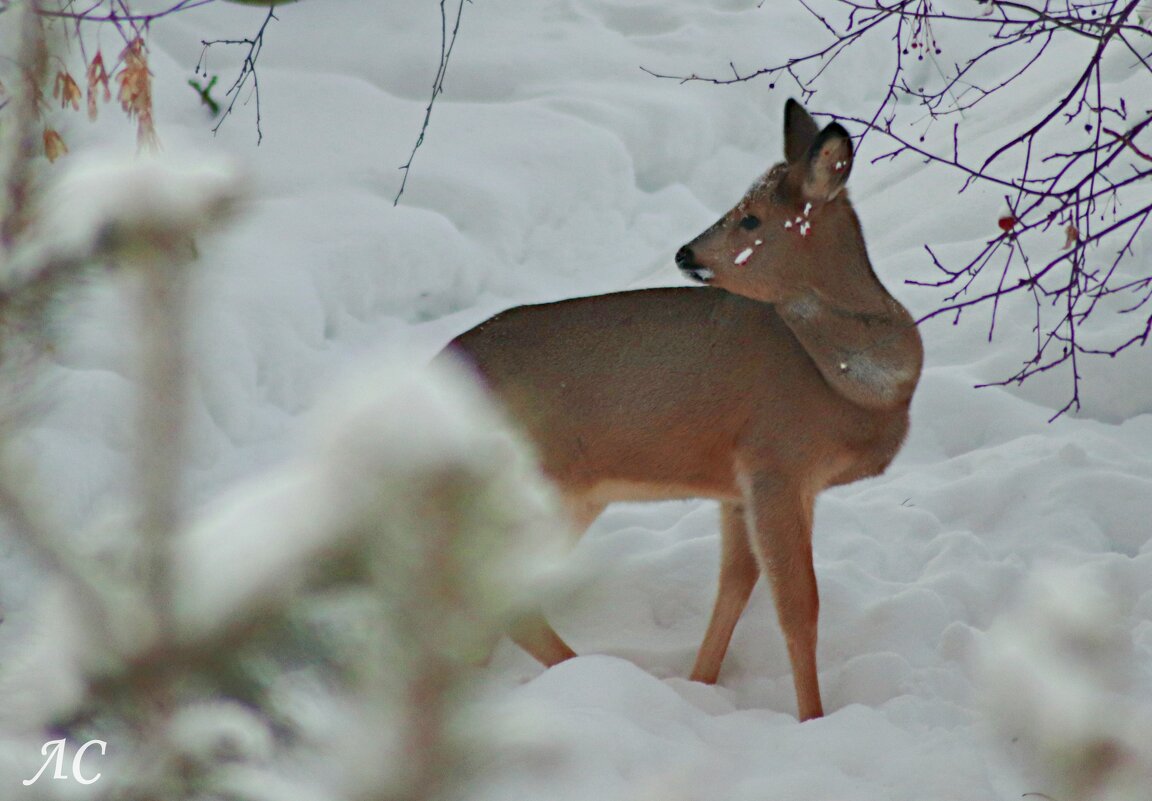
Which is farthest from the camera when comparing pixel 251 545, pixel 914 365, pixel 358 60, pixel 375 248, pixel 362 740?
pixel 358 60

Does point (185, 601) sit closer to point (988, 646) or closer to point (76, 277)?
point (76, 277)

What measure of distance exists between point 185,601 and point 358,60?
10.6m

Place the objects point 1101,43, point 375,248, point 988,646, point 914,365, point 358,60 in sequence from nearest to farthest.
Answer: point 1101,43, point 988,646, point 914,365, point 375,248, point 358,60

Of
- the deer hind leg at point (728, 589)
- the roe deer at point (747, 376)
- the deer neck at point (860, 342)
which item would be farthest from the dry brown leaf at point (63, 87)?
the deer hind leg at point (728, 589)

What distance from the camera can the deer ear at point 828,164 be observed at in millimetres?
4094

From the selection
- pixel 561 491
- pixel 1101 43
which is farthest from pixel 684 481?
pixel 1101 43

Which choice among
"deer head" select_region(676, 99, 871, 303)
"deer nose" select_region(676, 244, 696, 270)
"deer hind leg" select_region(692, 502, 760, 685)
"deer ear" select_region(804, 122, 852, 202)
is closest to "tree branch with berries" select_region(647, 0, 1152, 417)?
"deer ear" select_region(804, 122, 852, 202)

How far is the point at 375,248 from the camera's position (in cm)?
849

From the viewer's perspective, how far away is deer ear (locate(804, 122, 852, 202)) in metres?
4.09

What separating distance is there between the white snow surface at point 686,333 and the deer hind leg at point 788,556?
0.28m

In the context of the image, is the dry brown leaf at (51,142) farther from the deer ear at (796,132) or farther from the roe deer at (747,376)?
the deer ear at (796,132)

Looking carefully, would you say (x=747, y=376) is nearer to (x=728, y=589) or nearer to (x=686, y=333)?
(x=686, y=333)

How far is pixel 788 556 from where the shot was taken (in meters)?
4.15

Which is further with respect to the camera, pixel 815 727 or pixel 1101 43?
pixel 815 727
